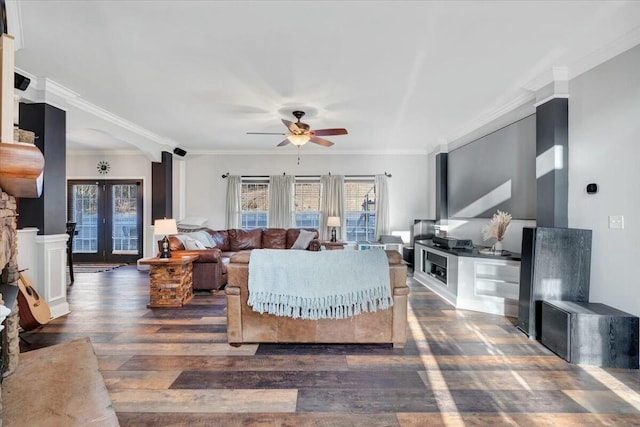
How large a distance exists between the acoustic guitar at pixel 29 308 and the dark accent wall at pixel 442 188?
5.94 m

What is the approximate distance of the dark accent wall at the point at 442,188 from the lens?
19.2 feet

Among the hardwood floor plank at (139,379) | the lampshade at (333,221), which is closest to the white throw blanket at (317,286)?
the hardwood floor plank at (139,379)

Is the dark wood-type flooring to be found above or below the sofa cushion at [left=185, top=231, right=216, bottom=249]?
below

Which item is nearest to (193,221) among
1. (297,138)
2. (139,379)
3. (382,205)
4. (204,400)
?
(297,138)

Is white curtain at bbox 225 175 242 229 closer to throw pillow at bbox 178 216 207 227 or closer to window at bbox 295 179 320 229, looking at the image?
throw pillow at bbox 178 216 207 227

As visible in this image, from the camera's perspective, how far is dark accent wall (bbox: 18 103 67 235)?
135 inches

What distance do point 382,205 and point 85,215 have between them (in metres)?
7.03

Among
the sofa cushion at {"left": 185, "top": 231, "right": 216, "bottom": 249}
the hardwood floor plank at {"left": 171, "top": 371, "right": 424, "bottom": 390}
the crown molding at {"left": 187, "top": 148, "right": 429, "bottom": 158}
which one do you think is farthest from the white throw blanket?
the crown molding at {"left": 187, "top": 148, "right": 429, "bottom": 158}

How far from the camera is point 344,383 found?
2127 mm

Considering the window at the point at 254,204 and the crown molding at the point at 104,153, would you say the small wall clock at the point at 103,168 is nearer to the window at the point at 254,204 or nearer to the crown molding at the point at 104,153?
the crown molding at the point at 104,153

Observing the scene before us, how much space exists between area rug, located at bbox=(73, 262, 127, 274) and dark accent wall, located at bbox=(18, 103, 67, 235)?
2.94 m

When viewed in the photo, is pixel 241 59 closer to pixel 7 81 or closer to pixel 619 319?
pixel 7 81

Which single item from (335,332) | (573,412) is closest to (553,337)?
(573,412)

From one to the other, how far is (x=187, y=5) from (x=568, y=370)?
391 cm
